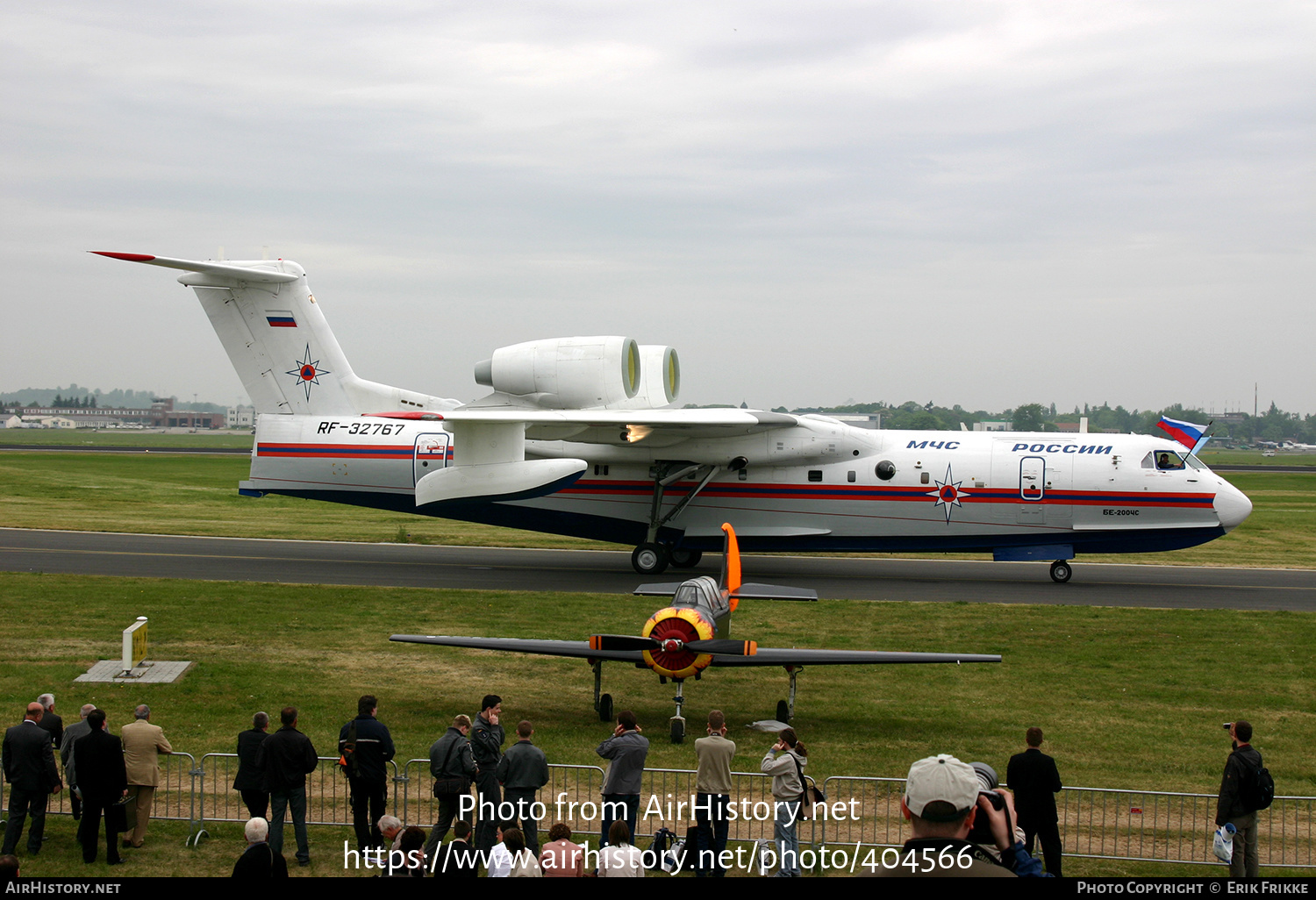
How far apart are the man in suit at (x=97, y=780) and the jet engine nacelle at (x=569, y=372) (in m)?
14.7

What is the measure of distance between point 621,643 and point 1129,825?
5.47 meters

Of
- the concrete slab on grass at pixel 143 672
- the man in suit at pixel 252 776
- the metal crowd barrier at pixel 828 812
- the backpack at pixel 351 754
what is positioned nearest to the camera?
the man in suit at pixel 252 776

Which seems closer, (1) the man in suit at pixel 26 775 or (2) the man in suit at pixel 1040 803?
(2) the man in suit at pixel 1040 803

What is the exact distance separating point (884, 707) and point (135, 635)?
1047 cm

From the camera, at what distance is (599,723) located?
41.6 ft

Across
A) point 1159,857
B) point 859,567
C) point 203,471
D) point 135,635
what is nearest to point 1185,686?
point 1159,857

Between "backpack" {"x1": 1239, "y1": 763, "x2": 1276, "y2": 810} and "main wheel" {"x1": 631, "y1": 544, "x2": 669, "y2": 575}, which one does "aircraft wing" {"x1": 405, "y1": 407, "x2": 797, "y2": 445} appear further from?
"backpack" {"x1": 1239, "y1": 763, "x2": 1276, "y2": 810}

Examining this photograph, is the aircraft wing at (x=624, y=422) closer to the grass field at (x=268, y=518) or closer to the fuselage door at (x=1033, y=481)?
the fuselage door at (x=1033, y=481)

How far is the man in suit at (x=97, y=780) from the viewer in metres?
8.28

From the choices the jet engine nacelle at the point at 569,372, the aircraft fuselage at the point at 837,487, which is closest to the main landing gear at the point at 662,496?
the aircraft fuselage at the point at 837,487

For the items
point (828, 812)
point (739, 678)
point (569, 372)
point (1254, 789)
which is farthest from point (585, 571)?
point (1254, 789)

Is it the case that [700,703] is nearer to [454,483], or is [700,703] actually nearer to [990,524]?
[454,483]

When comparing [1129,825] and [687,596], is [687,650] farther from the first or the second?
[1129,825]

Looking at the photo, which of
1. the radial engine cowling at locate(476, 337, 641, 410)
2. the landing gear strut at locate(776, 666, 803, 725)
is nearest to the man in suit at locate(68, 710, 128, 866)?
the landing gear strut at locate(776, 666, 803, 725)
